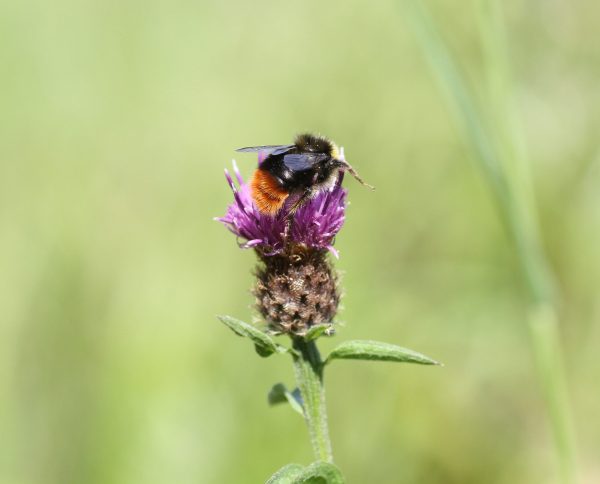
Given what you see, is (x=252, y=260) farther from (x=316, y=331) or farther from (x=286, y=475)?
(x=286, y=475)

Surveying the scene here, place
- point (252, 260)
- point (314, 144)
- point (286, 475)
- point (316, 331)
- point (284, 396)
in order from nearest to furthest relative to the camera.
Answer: point (286, 475) → point (316, 331) → point (284, 396) → point (314, 144) → point (252, 260)

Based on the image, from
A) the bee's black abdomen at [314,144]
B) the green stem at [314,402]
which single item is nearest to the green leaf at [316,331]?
the green stem at [314,402]

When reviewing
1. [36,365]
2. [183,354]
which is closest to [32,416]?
[36,365]

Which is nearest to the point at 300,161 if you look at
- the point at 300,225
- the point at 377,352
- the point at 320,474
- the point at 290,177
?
the point at 290,177

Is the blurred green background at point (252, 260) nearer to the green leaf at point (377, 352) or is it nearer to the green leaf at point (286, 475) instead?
the green leaf at point (377, 352)

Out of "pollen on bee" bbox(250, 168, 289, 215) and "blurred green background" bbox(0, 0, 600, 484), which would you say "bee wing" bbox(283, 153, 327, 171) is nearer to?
"pollen on bee" bbox(250, 168, 289, 215)
